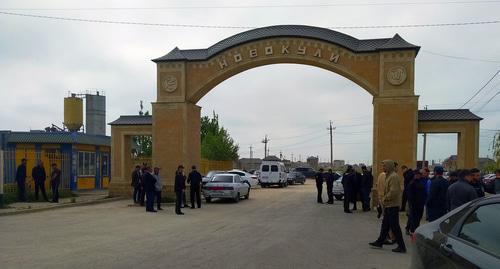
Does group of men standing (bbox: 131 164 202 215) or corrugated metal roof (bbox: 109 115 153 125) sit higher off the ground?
corrugated metal roof (bbox: 109 115 153 125)

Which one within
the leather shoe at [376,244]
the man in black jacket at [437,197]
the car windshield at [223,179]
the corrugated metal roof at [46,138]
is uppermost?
the corrugated metal roof at [46,138]

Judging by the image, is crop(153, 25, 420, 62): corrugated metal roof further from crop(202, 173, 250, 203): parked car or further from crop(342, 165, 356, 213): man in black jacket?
crop(202, 173, 250, 203): parked car

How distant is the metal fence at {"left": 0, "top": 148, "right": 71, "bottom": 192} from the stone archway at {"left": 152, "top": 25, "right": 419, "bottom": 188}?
5726 millimetres

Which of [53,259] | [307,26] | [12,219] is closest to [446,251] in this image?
[53,259]

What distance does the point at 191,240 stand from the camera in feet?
38.0

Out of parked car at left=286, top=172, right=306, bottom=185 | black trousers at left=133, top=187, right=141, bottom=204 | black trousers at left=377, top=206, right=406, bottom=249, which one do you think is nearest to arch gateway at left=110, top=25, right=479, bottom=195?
black trousers at left=133, top=187, right=141, bottom=204

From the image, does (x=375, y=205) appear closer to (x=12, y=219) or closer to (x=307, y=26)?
(x=307, y=26)

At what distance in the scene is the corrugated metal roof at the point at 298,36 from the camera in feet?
73.3

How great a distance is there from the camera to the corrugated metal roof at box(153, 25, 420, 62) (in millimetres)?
22337

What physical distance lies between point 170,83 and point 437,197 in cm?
1657

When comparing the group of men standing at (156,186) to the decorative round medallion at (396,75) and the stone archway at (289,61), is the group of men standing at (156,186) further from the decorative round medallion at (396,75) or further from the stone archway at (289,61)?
the decorative round medallion at (396,75)

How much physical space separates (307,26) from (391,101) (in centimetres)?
533

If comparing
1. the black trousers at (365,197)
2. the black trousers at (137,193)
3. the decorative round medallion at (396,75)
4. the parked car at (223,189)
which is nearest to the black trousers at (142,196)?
the black trousers at (137,193)

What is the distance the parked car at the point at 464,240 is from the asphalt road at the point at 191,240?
3.89m
